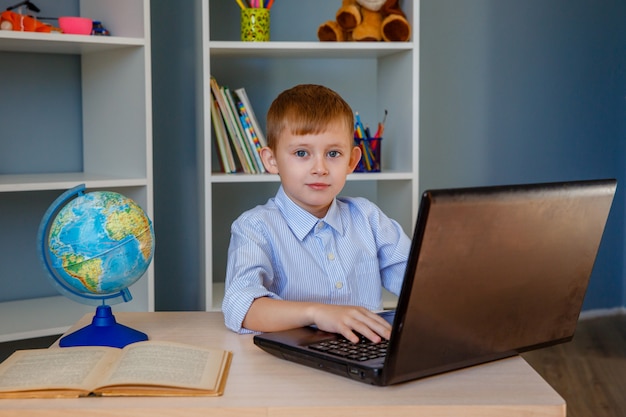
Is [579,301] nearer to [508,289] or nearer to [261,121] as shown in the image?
[508,289]

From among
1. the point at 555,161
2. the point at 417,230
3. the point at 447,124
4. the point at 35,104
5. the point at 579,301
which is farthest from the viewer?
the point at 555,161

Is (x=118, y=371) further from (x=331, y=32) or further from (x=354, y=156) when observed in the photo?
(x=331, y=32)

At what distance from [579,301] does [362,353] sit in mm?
326

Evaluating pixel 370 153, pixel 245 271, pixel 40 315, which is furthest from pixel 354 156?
pixel 40 315

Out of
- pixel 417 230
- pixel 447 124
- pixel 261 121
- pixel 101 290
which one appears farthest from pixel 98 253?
pixel 447 124

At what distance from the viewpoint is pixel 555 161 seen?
365 cm

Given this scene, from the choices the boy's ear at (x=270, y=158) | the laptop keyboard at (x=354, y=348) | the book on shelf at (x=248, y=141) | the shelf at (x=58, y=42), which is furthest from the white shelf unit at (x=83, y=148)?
the laptop keyboard at (x=354, y=348)

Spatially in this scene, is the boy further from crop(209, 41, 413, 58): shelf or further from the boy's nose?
crop(209, 41, 413, 58): shelf

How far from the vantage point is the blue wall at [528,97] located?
3.38 metres

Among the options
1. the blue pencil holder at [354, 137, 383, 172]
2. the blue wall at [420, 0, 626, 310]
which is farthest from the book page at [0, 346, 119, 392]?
the blue wall at [420, 0, 626, 310]

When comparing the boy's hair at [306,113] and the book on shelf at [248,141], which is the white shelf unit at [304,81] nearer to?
the book on shelf at [248,141]

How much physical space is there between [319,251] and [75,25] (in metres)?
1.10

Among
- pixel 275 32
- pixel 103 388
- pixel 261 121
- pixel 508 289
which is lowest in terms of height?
pixel 103 388

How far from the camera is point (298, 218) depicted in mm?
1584
